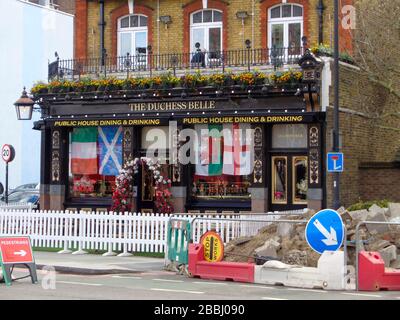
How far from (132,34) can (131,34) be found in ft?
0.17

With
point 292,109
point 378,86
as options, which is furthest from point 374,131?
point 292,109

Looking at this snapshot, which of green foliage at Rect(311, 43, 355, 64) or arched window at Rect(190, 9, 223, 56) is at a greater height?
arched window at Rect(190, 9, 223, 56)

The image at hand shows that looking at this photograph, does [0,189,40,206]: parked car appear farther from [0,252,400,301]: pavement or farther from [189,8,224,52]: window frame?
[0,252,400,301]: pavement

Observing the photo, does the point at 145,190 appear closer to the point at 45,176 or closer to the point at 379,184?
the point at 45,176

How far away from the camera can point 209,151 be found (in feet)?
96.6

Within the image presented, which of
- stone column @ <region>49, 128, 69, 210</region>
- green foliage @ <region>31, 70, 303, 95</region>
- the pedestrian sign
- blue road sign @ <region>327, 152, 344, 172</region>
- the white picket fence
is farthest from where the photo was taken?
stone column @ <region>49, 128, 69, 210</region>

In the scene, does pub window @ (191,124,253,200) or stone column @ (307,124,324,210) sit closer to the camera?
stone column @ (307,124,324,210)

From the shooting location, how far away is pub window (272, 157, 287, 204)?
28203 mm

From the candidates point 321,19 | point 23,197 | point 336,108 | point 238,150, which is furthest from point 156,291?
point 23,197

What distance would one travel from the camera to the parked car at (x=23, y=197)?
38.8m

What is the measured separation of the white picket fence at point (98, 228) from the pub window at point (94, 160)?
5654 mm

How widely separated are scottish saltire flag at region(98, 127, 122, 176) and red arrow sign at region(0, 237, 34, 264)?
13.8 meters

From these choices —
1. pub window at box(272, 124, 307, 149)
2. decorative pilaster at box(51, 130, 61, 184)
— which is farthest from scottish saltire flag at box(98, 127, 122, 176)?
pub window at box(272, 124, 307, 149)
